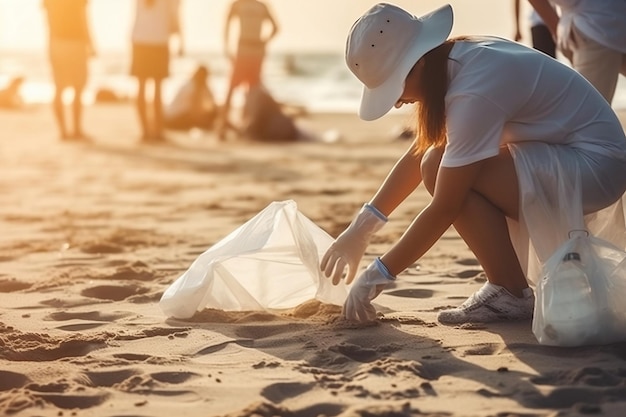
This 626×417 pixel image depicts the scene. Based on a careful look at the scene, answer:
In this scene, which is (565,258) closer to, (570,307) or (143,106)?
(570,307)

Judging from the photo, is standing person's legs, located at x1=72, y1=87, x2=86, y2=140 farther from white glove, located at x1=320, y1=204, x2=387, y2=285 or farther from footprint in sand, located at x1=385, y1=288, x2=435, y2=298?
white glove, located at x1=320, y1=204, x2=387, y2=285

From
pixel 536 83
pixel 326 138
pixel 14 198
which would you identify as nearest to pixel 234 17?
pixel 326 138

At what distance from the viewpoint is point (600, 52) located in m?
3.89

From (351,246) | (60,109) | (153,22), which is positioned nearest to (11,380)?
(351,246)

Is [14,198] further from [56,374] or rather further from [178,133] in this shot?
[178,133]

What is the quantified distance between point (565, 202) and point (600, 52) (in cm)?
125

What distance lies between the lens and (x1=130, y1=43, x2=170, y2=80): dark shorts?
9352mm

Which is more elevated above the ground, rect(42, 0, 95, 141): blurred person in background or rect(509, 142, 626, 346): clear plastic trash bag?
rect(42, 0, 95, 141): blurred person in background

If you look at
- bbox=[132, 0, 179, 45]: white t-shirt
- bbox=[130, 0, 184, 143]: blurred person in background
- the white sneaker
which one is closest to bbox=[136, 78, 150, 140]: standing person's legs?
bbox=[130, 0, 184, 143]: blurred person in background

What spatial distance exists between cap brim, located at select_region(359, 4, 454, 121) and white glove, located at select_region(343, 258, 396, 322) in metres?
0.46

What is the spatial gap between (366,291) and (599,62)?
5.10 feet

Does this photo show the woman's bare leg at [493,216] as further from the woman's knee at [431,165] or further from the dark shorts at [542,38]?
the dark shorts at [542,38]

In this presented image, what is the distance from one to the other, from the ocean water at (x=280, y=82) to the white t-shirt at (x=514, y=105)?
26.9 ft

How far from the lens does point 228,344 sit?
293cm
